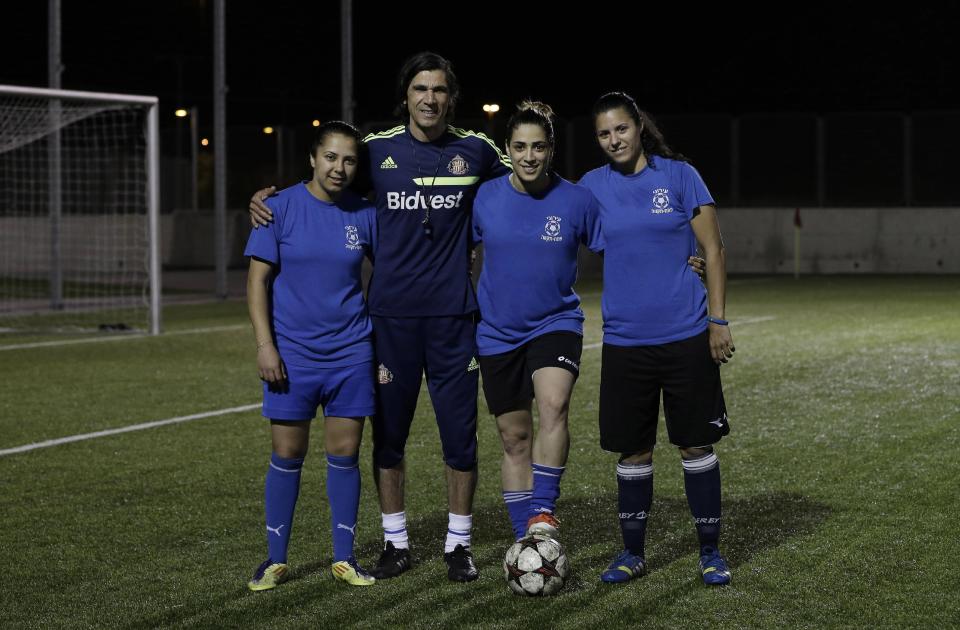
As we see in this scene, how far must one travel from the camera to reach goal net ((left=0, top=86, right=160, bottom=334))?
16.6 m

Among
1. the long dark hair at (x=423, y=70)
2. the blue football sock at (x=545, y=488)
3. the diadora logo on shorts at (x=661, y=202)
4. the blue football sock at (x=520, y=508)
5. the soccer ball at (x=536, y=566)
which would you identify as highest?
the long dark hair at (x=423, y=70)

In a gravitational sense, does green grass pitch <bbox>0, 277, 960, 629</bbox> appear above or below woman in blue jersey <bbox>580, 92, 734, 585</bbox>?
below

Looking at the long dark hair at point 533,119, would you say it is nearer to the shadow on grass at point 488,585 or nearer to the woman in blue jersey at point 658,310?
the woman in blue jersey at point 658,310

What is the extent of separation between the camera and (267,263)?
522 centimetres

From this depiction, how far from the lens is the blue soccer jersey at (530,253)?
5.22m

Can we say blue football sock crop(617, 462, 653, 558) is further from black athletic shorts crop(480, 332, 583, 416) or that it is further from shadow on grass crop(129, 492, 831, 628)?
black athletic shorts crop(480, 332, 583, 416)

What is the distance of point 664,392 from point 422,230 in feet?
3.60

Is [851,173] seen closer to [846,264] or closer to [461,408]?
[846,264]

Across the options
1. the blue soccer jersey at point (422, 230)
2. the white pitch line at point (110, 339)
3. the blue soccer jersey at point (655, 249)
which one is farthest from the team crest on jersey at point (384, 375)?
the white pitch line at point (110, 339)

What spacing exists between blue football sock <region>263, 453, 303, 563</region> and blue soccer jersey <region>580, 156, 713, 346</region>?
1344 millimetres

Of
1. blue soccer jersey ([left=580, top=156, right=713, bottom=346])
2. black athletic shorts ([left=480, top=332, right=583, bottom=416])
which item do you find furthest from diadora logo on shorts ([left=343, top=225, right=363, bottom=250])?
blue soccer jersey ([left=580, top=156, right=713, bottom=346])

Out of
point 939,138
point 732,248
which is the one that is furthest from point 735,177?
point 939,138

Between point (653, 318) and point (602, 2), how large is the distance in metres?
51.1

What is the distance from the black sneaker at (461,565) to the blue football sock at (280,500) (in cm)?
62
